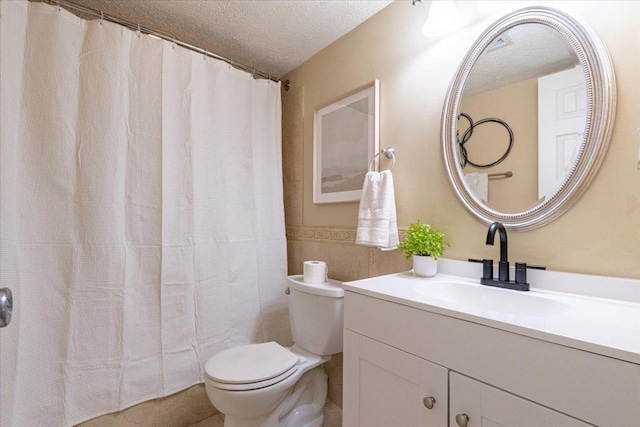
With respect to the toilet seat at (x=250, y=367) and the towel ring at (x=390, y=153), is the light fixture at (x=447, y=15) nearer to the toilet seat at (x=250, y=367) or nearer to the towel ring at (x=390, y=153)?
the towel ring at (x=390, y=153)

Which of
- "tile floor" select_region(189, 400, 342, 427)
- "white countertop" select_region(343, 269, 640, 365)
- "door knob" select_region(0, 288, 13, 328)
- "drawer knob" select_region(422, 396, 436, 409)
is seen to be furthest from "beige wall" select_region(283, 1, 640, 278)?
"door knob" select_region(0, 288, 13, 328)

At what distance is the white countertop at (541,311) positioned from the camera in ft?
1.81

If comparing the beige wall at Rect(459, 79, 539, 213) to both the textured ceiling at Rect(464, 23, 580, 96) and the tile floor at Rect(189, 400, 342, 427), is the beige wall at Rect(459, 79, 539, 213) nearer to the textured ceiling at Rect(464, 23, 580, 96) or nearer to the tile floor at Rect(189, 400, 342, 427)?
the textured ceiling at Rect(464, 23, 580, 96)

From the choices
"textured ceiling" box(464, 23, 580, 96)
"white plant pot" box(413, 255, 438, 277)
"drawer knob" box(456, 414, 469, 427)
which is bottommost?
"drawer knob" box(456, 414, 469, 427)

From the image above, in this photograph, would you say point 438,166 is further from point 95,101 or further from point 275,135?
point 95,101

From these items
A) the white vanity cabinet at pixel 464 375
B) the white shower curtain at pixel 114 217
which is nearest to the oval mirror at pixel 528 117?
the white vanity cabinet at pixel 464 375

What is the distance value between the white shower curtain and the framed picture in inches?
18.4

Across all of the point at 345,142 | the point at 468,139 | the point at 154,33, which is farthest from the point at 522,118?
the point at 154,33

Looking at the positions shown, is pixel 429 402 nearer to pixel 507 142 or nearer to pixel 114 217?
pixel 507 142

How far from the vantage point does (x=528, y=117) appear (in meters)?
1.00

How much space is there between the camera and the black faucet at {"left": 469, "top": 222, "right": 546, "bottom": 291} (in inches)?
36.9

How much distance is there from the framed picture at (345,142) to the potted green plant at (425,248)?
18.5 inches

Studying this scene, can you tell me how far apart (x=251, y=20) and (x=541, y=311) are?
73.1 inches

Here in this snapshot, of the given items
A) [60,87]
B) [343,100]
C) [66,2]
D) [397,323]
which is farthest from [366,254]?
[66,2]
